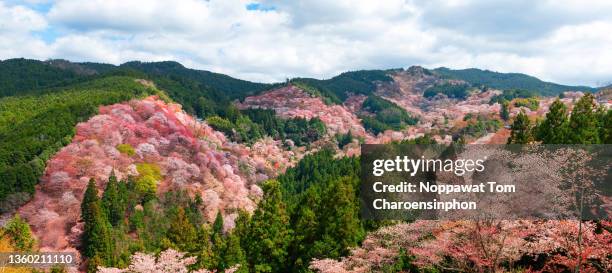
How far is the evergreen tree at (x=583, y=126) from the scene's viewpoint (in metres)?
34.6

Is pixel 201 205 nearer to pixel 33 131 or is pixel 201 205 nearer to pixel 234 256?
pixel 234 256

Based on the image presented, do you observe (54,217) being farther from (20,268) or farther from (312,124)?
(312,124)

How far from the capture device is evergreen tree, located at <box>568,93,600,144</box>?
34.6 metres

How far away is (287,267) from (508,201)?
784 inches

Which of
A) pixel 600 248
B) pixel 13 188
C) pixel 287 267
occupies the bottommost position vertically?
pixel 287 267

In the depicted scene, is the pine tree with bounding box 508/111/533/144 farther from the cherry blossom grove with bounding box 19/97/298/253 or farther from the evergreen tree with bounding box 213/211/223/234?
the cherry blossom grove with bounding box 19/97/298/253

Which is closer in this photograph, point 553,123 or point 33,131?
point 553,123

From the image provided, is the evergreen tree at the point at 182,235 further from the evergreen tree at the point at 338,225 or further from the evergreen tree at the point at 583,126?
the evergreen tree at the point at 583,126

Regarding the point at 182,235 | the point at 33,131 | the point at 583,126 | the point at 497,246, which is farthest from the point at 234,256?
the point at 33,131

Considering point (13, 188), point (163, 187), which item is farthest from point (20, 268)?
point (163, 187)

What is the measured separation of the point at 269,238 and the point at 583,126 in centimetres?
2589

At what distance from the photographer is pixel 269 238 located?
37.6 metres

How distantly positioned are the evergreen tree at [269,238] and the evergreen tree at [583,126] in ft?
75.2

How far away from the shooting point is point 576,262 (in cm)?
1833
